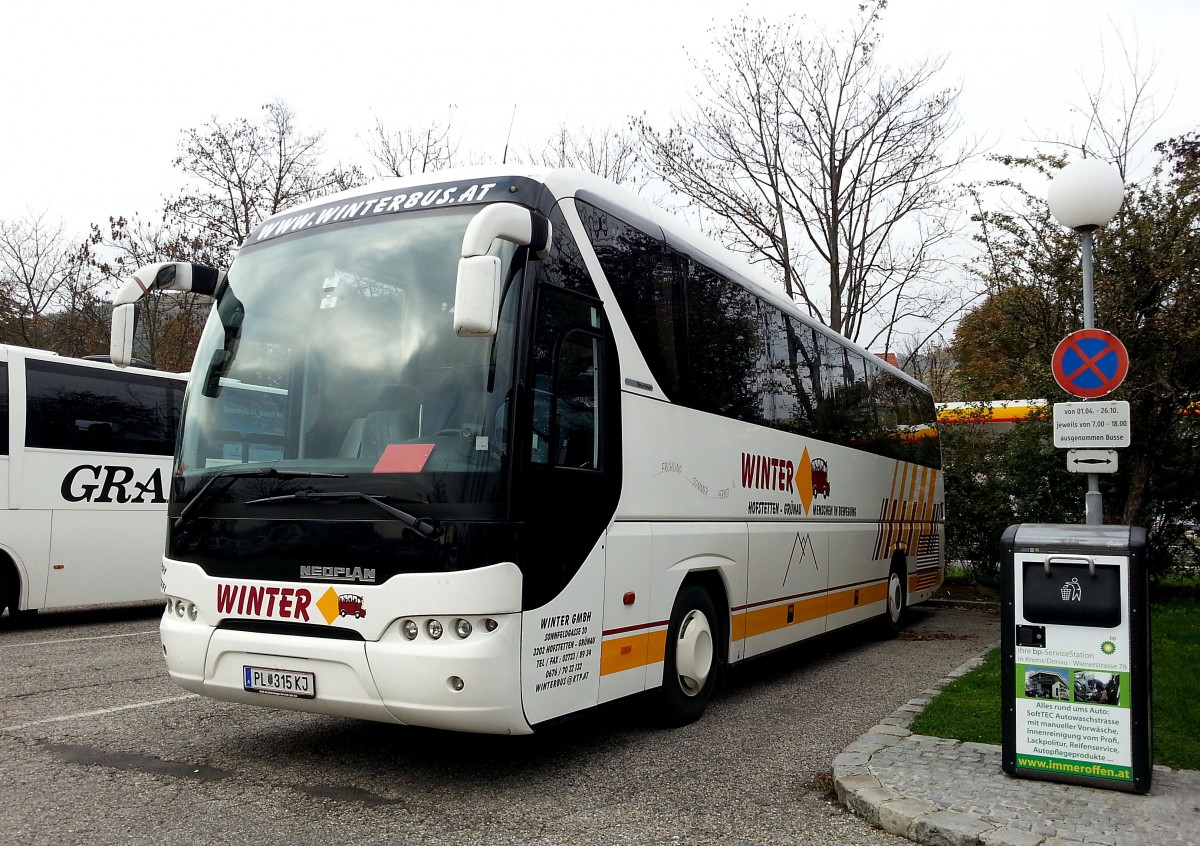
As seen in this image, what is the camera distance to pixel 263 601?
5363 millimetres

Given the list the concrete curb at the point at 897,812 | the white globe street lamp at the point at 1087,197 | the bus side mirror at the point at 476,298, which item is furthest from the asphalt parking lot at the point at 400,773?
the white globe street lamp at the point at 1087,197

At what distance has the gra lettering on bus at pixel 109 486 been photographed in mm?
12125

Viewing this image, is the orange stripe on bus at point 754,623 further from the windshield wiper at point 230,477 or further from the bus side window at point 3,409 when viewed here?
the bus side window at point 3,409

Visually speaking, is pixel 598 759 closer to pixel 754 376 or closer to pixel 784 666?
pixel 754 376

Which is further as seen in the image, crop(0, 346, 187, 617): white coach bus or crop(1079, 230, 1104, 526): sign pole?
crop(0, 346, 187, 617): white coach bus

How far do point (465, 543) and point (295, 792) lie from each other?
1647mm

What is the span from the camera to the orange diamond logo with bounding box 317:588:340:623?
516 centimetres

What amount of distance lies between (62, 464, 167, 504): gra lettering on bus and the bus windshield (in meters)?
7.17

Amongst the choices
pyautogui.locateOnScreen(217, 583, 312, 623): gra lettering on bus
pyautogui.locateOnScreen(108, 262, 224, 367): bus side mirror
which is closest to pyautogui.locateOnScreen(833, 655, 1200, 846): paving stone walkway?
pyautogui.locateOnScreen(217, 583, 312, 623): gra lettering on bus

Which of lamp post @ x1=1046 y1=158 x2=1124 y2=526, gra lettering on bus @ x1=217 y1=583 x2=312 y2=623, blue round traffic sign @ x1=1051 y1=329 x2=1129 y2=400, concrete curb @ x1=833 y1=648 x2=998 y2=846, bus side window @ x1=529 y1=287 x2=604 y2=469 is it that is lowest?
concrete curb @ x1=833 y1=648 x2=998 y2=846

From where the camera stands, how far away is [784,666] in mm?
10203

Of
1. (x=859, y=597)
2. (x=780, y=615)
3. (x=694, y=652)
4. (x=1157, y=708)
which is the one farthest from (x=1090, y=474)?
(x=859, y=597)

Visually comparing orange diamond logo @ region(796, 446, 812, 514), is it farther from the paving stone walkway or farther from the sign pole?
the paving stone walkway

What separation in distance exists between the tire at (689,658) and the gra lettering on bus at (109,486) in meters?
8.46
